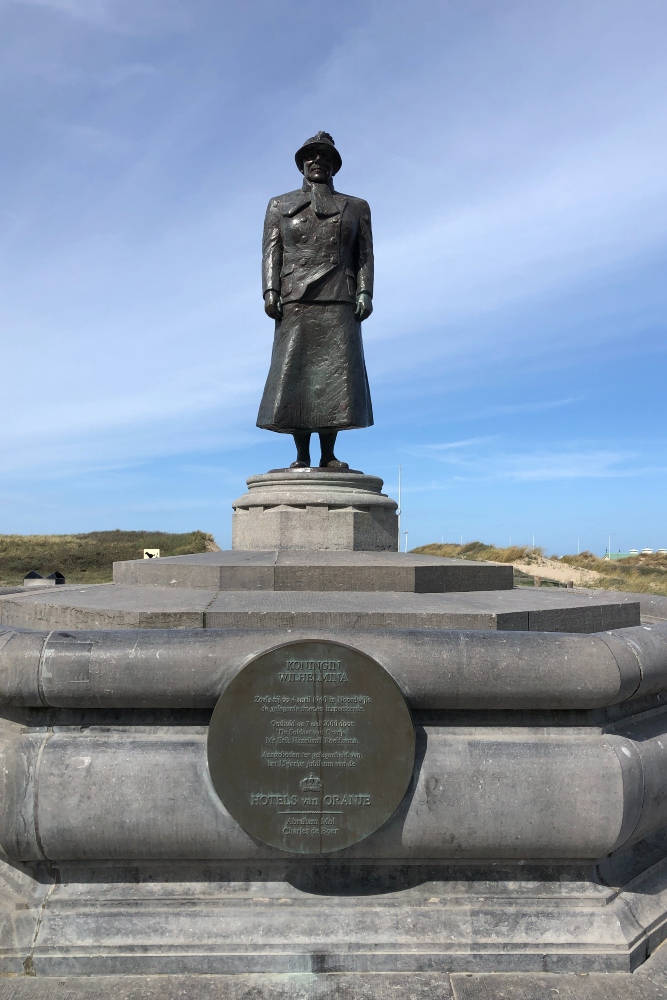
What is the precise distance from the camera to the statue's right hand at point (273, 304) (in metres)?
5.98

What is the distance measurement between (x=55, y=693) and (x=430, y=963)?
1790 mm

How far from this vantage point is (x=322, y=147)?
587 cm

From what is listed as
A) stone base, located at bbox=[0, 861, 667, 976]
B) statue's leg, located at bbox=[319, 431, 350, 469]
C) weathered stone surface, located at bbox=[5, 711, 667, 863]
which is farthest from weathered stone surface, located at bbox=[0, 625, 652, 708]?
statue's leg, located at bbox=[319, 431, 350, 469]

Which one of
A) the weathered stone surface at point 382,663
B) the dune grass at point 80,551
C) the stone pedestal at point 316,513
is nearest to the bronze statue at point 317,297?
the stone pedestal at point 316,513

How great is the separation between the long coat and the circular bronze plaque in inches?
143

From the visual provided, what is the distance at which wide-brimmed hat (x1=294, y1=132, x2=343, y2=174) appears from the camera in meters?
5.86

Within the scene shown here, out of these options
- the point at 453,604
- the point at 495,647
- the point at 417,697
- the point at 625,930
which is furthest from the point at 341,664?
the point at 625,930

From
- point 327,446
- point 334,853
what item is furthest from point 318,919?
point 327,446

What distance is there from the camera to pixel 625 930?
2.59 meters

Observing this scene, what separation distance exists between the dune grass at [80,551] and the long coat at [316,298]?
53.5 ft

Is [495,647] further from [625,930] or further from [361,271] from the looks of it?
[361,271]

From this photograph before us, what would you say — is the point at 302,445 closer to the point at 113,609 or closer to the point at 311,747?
the point at 113,609

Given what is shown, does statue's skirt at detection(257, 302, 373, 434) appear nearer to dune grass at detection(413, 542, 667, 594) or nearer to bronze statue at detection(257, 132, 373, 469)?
bronze statue at detection(257, 132, 373, 469)

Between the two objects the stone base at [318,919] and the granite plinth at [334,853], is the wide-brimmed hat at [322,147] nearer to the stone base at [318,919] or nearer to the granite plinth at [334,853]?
the granite plinth at [334,853]
